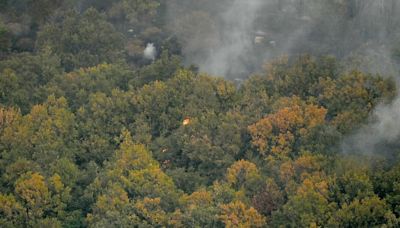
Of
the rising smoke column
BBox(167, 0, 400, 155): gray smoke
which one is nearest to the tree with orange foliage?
BBox(167, 0, 400, 155): gray smoke

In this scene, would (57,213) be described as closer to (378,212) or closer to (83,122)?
(83,122)

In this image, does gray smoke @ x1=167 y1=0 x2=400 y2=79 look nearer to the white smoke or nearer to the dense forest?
the dense forest

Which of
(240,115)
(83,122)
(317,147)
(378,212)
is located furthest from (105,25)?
(378,212)

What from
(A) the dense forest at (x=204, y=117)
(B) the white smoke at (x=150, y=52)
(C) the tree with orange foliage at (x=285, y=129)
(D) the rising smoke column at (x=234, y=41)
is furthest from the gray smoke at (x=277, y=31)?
(C) the tree with orange foliage at (x=285, y=129)

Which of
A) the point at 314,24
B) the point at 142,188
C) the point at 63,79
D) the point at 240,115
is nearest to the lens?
the point at 142,188

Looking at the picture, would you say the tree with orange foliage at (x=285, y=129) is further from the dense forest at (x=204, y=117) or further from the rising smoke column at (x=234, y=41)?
the rising smoke column at (x=234, y=41)

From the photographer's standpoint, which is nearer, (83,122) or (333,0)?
(83,122)

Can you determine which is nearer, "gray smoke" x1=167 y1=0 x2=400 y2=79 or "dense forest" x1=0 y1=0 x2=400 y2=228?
"dense forest" x1=0 y1=0 x2=400 y2=228
